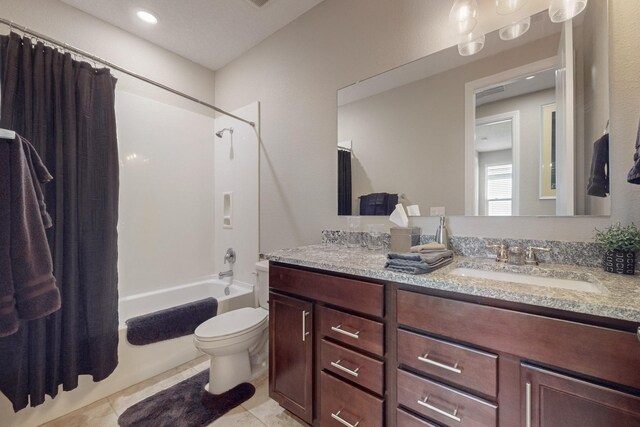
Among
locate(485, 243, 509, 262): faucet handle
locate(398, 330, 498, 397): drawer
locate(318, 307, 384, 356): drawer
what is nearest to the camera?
locate(398, 330, 498, 397): drawer

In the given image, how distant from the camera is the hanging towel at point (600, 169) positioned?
107 centimetres

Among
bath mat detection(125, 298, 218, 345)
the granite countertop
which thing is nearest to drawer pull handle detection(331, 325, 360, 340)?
the granite countertop

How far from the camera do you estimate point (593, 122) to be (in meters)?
1.10

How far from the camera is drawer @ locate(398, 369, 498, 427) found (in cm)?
81

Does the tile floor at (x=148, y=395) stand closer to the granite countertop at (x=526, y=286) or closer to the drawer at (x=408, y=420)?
the drawer at (x=408, y=420)

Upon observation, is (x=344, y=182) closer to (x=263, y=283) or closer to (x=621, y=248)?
(x=263, y=283)

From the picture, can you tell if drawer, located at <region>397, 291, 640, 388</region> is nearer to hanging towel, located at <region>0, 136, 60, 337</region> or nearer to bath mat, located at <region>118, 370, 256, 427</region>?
bath mat, located at <region>118, 370, 256, 427</region>

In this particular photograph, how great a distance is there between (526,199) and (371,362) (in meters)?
1.02

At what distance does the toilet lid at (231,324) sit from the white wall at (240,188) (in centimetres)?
58

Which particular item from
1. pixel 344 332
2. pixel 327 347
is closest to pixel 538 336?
pixel 344 332

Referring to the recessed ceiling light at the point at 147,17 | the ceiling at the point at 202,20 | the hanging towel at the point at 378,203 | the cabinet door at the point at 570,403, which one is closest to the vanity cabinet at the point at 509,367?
the cabinet door at the point at 570,403

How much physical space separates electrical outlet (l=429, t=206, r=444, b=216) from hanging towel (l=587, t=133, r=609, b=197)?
58 centimetres

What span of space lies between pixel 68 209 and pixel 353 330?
174cm

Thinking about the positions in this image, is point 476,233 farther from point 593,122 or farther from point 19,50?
point 19,50
